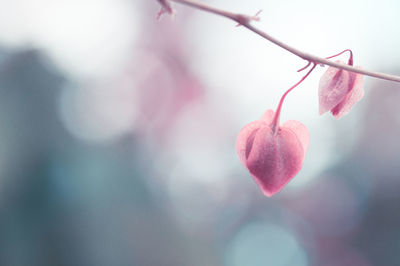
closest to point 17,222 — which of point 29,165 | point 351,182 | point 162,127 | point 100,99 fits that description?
point 29,165

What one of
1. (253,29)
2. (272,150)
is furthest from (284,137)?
(253,29)

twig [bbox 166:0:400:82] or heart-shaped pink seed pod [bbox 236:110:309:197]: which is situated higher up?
twig [bbox 166:0:400:82]

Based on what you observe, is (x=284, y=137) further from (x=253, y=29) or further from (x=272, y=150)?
(x=253, y=29)

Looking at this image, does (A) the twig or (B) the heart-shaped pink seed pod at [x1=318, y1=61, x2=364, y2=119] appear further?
(B) the heart-shaped pink seed pod at [x1=318, y1=61, x2=364, y2=119]

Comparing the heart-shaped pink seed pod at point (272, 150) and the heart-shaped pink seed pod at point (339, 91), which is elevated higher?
the heart-shaped pink seed pod at point (339, 91)

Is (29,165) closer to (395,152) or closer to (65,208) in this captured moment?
(65,208)

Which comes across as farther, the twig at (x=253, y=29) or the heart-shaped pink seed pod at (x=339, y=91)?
the heart-shaped pink seed pod at (x=339, y=91)
